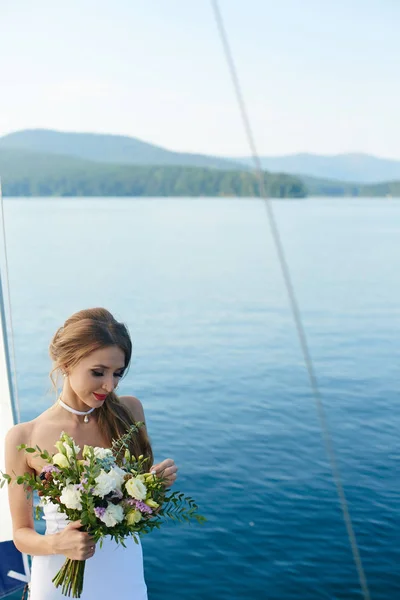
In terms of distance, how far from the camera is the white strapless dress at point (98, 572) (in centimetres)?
223

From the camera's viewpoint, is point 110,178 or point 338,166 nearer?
point 338,166

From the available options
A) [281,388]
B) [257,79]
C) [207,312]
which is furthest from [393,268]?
[257,79]

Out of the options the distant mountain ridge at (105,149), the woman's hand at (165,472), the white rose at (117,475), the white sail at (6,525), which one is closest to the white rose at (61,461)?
the white rose at (117,475)

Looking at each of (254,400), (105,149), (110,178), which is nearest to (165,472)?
(254,400)

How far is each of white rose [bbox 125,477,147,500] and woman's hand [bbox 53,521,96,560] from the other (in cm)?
14

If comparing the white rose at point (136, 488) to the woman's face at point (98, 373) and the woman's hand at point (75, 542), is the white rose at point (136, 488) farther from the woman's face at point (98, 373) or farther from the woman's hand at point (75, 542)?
the woman's face at point (98, 373)

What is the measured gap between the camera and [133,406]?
240cm

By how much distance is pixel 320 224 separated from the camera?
178 ft

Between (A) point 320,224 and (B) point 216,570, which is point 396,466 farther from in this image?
(A) point 320,224

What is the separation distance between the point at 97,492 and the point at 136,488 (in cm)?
9

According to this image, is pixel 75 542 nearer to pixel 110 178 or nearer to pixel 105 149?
pixel 110 178

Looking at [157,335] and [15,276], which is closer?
[157,335]

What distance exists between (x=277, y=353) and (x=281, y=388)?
2.78m

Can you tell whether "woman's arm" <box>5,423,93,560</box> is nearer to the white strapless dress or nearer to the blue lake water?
the white strapless dress
